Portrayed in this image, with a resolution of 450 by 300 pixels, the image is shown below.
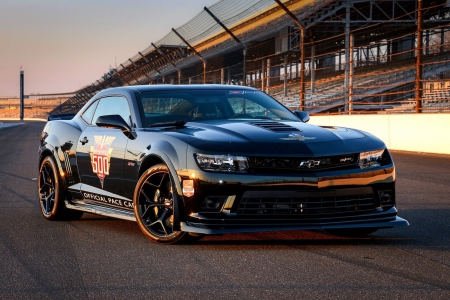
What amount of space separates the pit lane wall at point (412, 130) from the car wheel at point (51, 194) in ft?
31.2

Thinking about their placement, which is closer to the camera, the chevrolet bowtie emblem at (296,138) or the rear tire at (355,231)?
the chevrolet bowtie emblem at (296,138)

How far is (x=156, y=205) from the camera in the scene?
5863 millimetres

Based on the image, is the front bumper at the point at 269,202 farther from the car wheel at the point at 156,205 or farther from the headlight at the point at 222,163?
the car wheel at the point at 156,205

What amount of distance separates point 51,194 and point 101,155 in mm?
1080

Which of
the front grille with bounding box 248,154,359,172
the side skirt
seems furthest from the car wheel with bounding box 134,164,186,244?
the front grille with bounding box 248,154,359,172

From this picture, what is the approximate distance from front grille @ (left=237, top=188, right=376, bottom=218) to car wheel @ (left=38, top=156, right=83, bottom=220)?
2.54 metres

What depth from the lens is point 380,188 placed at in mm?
5730

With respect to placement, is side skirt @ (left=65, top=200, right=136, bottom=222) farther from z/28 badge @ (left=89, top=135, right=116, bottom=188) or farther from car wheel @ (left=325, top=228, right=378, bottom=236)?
car wheel @ (left=325, top=228, right=378, bottom=236)

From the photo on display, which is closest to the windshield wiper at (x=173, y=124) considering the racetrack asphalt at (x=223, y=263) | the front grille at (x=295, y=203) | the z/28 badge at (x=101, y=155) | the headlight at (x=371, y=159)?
the z/28 badge at (x=101, y=155)

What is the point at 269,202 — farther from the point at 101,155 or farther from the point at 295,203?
the point at 101,155

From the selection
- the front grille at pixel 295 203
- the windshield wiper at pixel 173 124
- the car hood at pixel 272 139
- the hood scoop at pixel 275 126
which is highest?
the windshield wiper at pixel 173 124

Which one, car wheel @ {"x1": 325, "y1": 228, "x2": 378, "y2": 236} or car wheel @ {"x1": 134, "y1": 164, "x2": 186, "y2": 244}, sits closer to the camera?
car wheel @ {"x1": 134, "y1": 164, "x2": 186, "y2": 244}

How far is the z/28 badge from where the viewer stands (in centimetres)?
664

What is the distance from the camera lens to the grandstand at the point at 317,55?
2009 cm
